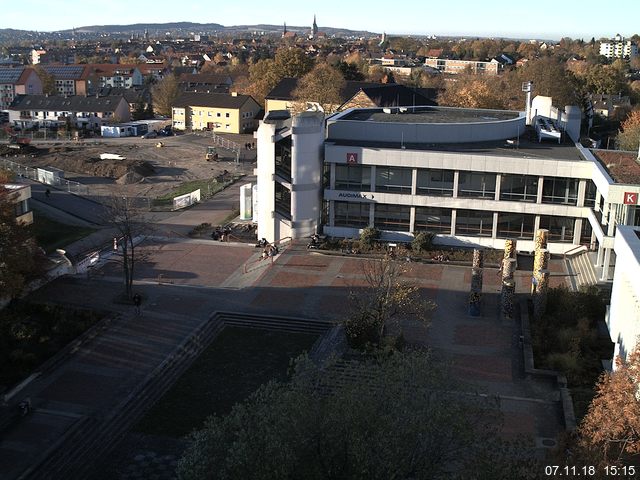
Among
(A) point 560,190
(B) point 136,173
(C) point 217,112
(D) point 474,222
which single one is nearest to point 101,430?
(D) point 474,222

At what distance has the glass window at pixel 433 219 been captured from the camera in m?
40.0

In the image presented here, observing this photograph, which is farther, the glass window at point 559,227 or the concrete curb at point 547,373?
the glass window at point 559,227

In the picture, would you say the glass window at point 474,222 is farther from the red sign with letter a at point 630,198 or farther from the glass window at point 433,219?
the red sign with letter a at point 630,198

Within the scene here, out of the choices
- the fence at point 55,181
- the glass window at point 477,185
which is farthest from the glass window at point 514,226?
the fence at point 55,181

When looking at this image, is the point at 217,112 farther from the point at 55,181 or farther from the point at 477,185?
the point at 477,185

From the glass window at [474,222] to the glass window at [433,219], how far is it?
601 mm

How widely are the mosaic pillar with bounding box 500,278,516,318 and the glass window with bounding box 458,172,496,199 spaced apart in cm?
997

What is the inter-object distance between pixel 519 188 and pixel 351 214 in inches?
368

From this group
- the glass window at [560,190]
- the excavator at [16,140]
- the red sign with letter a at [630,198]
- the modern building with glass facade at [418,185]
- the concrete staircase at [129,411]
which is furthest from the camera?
the excavator at [16,140]

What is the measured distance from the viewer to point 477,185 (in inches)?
1549

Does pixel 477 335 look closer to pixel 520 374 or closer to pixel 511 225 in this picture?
pixel 520 374

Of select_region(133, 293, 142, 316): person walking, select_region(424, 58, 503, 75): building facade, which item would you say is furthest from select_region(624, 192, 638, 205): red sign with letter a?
select_region(424, 58, 503, 75): building facade

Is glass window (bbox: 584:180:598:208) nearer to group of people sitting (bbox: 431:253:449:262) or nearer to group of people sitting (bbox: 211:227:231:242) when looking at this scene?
group of people sitting (bbox: 431:253:449:262)

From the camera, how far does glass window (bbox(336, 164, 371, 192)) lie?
40.6 m
